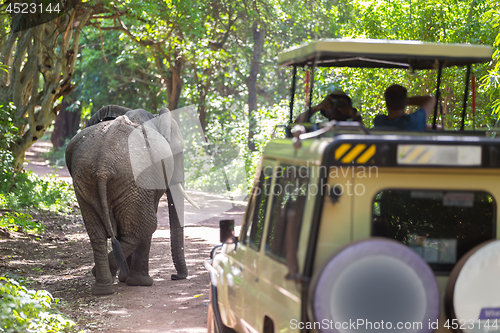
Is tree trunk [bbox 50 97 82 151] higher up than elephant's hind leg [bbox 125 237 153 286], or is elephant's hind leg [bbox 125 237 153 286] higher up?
tree trunk [bbox 50 97 82 151]

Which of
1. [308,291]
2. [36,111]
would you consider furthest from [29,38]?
[308,291]

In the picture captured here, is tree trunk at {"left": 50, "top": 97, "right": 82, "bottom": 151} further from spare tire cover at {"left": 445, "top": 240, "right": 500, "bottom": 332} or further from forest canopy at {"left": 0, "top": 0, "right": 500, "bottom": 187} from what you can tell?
spare tire cover at {"left": 445, "top": 240, "right": 500, "bottom": 332}

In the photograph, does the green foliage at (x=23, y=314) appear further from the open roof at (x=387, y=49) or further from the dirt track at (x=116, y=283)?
the open roof at (x=387, y=49)

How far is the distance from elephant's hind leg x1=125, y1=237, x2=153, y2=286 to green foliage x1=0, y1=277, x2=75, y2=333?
209 cm

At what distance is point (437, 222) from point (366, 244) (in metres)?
1.63

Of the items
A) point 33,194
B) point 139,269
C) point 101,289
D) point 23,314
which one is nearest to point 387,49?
point 23,314

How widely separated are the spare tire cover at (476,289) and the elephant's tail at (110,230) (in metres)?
5.04

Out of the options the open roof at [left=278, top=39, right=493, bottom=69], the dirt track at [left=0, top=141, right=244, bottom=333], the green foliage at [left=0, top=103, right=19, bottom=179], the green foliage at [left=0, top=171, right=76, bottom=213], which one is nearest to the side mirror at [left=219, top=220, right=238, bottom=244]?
the open roof at [left=278, top=39, right=493, bottom=69]

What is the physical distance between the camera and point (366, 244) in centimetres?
235

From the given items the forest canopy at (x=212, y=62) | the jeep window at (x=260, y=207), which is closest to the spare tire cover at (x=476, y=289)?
the jeep window at (x=260, y=207)

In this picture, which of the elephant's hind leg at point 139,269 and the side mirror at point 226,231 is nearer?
the side mirror at point 226,231

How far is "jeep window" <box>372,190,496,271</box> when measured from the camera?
3088mm

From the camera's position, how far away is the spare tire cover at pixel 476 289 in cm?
247

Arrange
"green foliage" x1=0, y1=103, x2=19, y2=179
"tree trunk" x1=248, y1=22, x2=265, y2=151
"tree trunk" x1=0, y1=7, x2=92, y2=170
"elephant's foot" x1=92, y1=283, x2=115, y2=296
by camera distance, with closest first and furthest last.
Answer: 1. "elephant's foot" x1=92, y1=283, x2=115, y2=296
2. "green foliage" x1=0, y1=103, x2=19, y2=179
3. "tree trunk" x1=0, y1=7, x2=92, y2=170
4. "tree trunk" x1=248, y1=22, x2=265, y2=151
